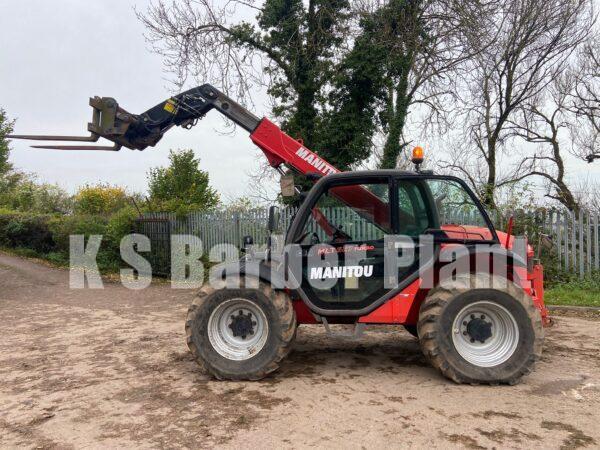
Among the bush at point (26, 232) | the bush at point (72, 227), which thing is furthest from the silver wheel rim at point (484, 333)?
the bush at point (26, 232)

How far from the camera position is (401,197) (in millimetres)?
5102

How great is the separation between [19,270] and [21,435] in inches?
490

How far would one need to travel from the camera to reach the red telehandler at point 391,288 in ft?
15.5

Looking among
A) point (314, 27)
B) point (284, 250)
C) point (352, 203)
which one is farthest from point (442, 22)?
point (284, 250)

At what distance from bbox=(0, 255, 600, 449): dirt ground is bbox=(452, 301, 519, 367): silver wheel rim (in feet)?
1.05

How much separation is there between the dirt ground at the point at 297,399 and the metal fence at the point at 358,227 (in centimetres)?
159

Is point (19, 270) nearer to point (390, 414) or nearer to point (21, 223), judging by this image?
point (21, 223)

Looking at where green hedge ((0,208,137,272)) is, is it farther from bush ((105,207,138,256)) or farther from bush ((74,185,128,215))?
bush ((74,185,128,215))

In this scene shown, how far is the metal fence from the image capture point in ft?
18.9

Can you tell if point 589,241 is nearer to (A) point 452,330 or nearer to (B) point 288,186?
(A) point 452,330

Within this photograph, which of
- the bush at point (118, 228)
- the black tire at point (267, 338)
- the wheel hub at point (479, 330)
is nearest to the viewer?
the wheel hub at point (479, 330)

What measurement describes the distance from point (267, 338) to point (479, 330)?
2094mm

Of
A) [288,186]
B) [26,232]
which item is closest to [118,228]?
[26,232]

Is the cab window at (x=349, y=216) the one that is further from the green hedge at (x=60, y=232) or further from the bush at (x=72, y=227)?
the bush at (x=72, y=227)
